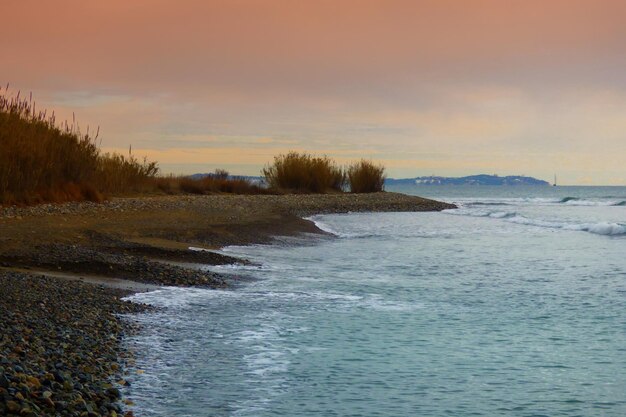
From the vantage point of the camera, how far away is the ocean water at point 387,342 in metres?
A: 6.27

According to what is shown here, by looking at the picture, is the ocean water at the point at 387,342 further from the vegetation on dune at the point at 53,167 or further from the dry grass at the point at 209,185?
the dry grass at the point at 209,185

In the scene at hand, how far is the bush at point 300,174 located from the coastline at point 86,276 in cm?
2050

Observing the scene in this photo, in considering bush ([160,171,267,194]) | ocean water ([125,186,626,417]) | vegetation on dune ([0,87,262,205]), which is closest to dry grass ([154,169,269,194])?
bush ([160,171,267,194])

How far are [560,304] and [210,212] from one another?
15510 mm

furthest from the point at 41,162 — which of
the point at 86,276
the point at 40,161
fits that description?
the point at 86,276

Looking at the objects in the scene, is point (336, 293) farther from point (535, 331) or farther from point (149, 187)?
point (149, 187)

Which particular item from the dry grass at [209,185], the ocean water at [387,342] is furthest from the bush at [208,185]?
the ocean water at [387,342]

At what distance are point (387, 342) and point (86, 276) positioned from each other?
5113 millimetres

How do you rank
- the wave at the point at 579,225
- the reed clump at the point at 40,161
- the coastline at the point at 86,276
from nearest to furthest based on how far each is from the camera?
the coastline at the point at 86,276, the reed clump at the point at 40,161, the wave at the point at 579,225

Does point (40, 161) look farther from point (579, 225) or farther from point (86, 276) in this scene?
point (579, 225)

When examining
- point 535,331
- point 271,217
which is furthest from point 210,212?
point 535,331

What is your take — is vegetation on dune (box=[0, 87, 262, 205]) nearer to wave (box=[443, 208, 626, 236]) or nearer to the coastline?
the coastline

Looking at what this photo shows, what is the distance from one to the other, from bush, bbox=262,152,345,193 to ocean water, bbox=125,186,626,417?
1240 inches

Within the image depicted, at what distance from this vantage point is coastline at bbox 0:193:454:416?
5.73m
